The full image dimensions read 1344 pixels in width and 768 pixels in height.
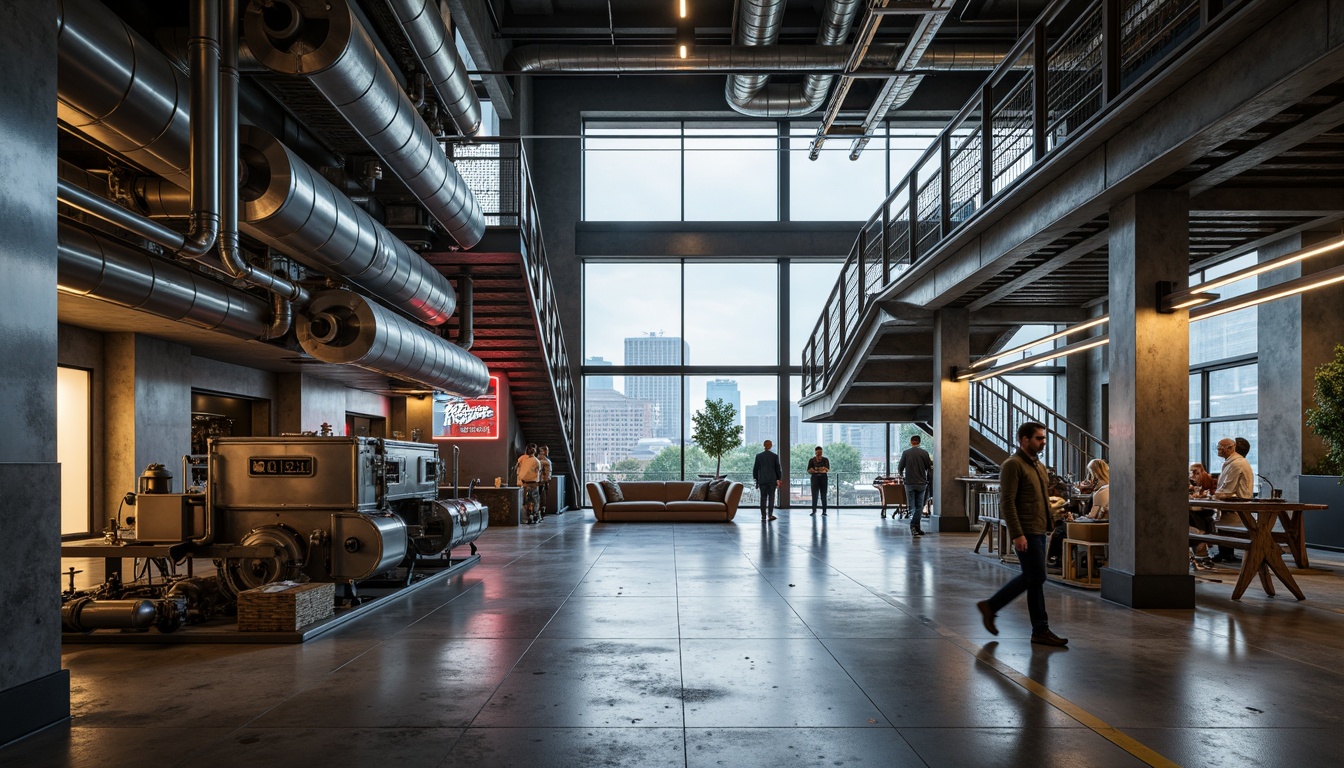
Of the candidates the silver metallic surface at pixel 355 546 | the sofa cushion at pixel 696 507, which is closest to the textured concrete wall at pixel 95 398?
the silver metallic surface at pixel 355 546

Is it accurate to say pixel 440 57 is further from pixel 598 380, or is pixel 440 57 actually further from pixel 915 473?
pixel 598 380

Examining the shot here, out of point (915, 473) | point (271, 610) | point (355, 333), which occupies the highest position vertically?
point (355, 333)

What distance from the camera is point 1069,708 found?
4.61m

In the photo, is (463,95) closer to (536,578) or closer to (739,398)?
(536,578)

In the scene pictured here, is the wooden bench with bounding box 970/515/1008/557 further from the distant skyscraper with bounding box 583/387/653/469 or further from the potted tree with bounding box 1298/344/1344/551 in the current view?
the distant skyscraper with bounding box 583/387/653/469

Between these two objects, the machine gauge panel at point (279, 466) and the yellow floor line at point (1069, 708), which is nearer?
the yellow floor line at point (1069, 708)

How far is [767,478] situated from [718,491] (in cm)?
107

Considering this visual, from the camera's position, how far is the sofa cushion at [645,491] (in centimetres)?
1881

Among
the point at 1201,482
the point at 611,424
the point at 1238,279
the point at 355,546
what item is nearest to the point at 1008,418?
the point at 1201,482

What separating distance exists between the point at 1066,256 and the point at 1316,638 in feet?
16.4

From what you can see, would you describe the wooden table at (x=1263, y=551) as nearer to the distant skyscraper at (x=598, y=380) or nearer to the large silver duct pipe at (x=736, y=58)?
the large silver duct pipe at (x=736, y=58)

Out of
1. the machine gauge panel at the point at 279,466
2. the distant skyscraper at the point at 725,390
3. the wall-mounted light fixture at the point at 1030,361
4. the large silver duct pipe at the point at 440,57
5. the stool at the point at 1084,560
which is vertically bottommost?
the stool at the point at 1084,560

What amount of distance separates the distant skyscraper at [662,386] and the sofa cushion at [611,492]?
5295 mm

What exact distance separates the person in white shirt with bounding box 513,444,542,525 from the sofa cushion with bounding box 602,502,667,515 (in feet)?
4.79
